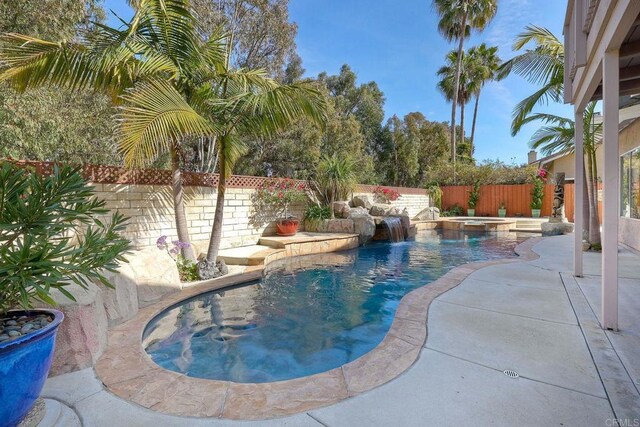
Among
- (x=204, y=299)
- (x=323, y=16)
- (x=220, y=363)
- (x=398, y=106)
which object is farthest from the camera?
(x=398, y=106)

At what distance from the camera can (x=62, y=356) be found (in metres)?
2.30

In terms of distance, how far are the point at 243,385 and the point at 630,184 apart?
30.1ft

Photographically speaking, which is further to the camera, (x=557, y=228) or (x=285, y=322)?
(x=557, y=228)

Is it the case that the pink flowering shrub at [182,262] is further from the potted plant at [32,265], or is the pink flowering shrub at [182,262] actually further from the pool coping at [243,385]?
the potted plant at [32,265]

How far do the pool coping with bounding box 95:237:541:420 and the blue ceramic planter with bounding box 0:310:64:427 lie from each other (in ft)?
1.69

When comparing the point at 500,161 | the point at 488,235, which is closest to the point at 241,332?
the point at 488,235

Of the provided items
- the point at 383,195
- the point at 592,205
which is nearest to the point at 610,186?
the point at 592,205

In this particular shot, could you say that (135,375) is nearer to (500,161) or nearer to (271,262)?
(271,262)

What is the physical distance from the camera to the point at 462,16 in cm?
1798

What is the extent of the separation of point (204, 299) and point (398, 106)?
21.5 meters

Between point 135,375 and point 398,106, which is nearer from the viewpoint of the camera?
point 135,375

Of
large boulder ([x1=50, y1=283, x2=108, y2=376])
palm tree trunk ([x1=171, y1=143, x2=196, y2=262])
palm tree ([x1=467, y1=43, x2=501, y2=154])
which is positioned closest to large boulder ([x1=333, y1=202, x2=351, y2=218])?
palm tree trunk ([x1=171, y1=143, x2=196, y2=262])

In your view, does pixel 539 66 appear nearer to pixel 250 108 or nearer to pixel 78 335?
pixel 250 108

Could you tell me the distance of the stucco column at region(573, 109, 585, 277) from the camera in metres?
4.25
